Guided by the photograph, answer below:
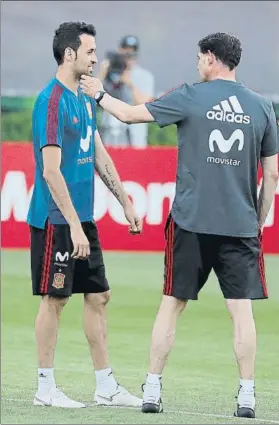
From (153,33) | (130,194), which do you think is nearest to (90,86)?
(130,194)

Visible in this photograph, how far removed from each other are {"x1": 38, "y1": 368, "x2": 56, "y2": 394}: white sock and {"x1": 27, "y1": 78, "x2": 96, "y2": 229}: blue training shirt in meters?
0.80

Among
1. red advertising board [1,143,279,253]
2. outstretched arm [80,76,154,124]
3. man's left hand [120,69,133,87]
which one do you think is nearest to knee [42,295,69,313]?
outstretched arm [80,76,154,124]

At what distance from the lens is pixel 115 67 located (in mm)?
18094

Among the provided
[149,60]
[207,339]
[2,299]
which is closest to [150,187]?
[2,299]

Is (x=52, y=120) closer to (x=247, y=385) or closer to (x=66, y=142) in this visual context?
(x=66, y=142)

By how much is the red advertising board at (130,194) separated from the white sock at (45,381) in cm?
773

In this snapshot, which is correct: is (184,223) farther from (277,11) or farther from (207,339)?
(277,11)

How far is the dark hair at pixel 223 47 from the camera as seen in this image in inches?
276

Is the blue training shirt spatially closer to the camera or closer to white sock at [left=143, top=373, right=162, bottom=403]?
white sock at [left=143, top=373, right=162, bottom=403]

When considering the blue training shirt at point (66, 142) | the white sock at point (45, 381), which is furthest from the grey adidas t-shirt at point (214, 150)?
the white sock at point (45, 381)

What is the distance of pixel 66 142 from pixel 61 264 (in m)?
0.66

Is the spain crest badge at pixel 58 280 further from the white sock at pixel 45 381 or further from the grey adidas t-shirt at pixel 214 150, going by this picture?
the grey adidas t-shirt at pixel 214 150

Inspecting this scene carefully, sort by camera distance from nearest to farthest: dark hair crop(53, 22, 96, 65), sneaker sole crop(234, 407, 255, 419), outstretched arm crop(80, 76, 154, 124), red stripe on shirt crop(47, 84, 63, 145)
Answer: sneaker sole crop(234, 407, 255, 419) < outstretched arm crop(80, 76, 154, 124) < red stripe on shirt crop(47, 84, 63, 145) < dark hair crop(53, 22, 96, 65)

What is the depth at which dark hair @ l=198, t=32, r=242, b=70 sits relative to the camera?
701 cm
